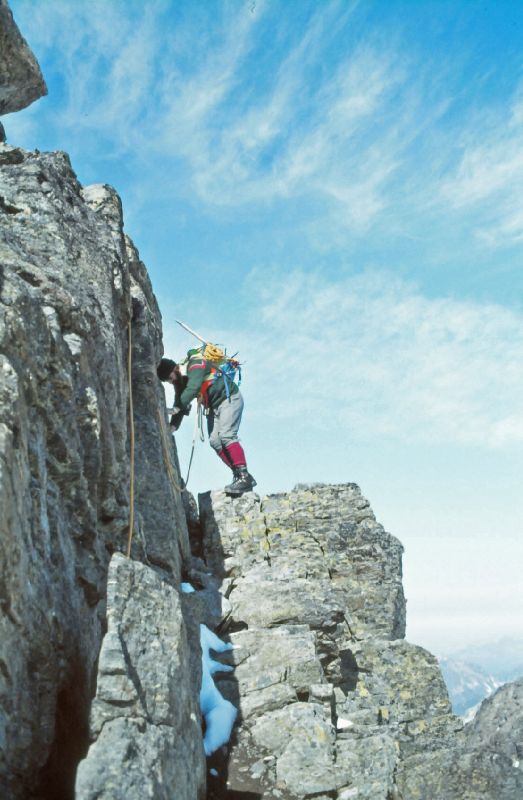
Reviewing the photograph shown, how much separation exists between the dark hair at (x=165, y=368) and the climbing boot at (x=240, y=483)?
3.03 metres

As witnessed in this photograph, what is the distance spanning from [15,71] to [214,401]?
9.67 metres

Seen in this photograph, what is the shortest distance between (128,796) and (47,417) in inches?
175

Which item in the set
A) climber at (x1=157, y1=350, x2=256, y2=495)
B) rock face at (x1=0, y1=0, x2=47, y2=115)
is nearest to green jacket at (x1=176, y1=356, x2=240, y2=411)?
climber at (x1=157, y1=350, x2=256, y2=495)

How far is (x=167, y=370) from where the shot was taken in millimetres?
18312

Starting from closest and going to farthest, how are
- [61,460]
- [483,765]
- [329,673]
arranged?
[61,460] → [483,765] → [329,673]

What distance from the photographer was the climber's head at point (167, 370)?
18.2 m

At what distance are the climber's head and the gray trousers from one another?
1401 mm

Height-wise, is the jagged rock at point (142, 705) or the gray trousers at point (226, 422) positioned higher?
the gray trousers at point (226, 422)

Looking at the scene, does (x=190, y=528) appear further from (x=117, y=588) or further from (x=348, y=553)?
(x=117, y=588)

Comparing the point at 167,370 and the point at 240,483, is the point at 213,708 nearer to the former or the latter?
the point at 240,483

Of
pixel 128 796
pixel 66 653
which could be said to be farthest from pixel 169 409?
pixel 128 796

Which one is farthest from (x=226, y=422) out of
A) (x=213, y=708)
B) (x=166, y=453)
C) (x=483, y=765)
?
(x=483, y=765)

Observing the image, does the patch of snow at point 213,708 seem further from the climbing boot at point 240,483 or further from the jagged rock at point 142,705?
the climbing boot at point 240,483

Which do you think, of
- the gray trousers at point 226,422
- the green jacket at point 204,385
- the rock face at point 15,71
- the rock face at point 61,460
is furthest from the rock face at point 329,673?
the rock face at point 15,71
